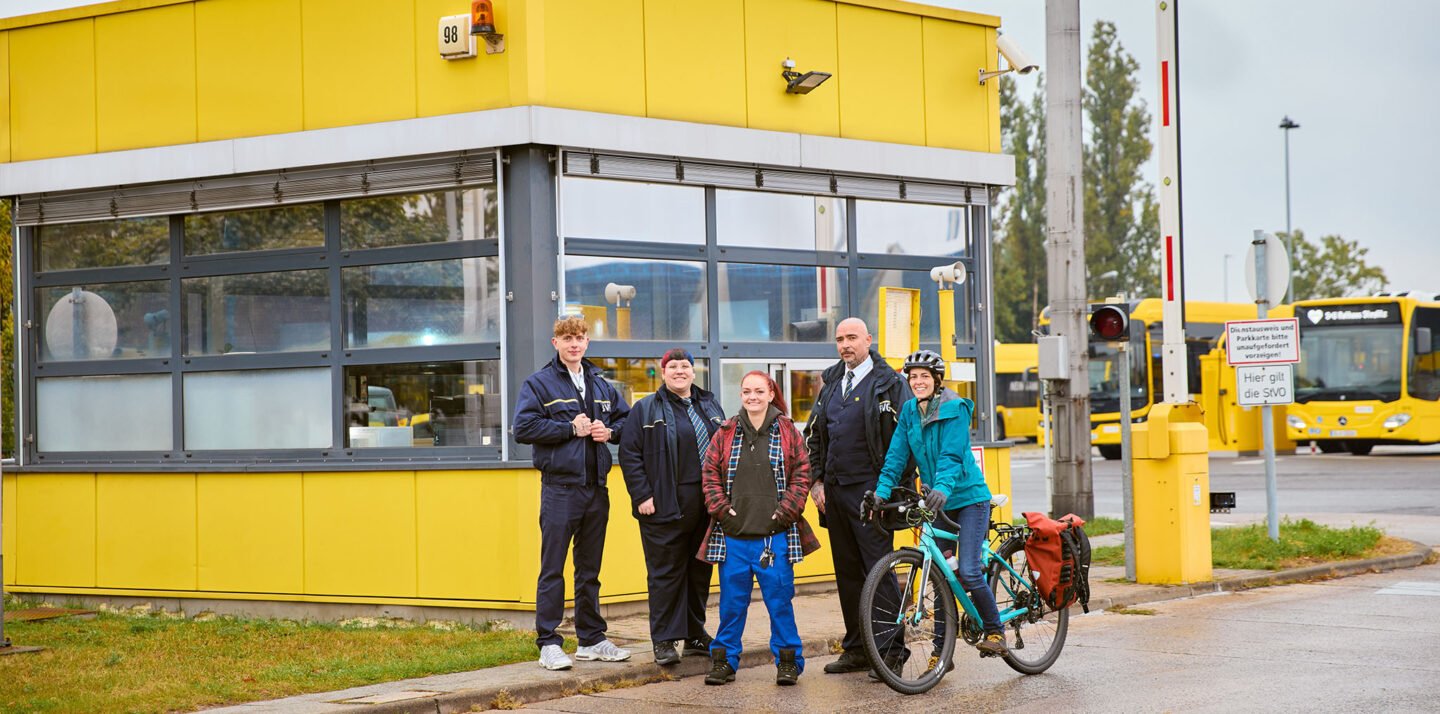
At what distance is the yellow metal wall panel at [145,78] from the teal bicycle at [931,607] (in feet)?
22.4

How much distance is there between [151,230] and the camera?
11.5 m

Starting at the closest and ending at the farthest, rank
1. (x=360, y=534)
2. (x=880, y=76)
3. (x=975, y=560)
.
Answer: (x=975, y=560), (x=360, y=534), (x=880, y=76)

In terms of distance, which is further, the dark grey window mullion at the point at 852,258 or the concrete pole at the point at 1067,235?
the concrete pole at the point at 1067,235

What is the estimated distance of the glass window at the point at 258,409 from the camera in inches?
432

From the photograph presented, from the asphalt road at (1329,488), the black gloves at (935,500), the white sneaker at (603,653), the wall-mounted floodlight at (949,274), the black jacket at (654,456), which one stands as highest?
the wall-mounted floodlight at (949,274)

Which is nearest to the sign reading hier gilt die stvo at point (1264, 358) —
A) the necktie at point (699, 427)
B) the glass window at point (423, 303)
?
the necktie at point (699, 427)

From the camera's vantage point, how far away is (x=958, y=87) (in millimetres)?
12570

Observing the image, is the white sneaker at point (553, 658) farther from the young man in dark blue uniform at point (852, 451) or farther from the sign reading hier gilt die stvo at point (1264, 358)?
the sign reading hier gilt die stvo at point (1264, 358)

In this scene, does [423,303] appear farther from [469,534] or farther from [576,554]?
[576,554]

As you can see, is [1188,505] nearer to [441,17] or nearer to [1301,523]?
[1301,523]

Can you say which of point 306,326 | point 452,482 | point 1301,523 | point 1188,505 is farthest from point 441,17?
point 1301,523

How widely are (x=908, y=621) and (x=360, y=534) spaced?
4662mm

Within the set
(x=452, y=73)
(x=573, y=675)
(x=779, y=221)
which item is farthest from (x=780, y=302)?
(x=573, y=675)

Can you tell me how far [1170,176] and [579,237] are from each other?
515 centimetres
